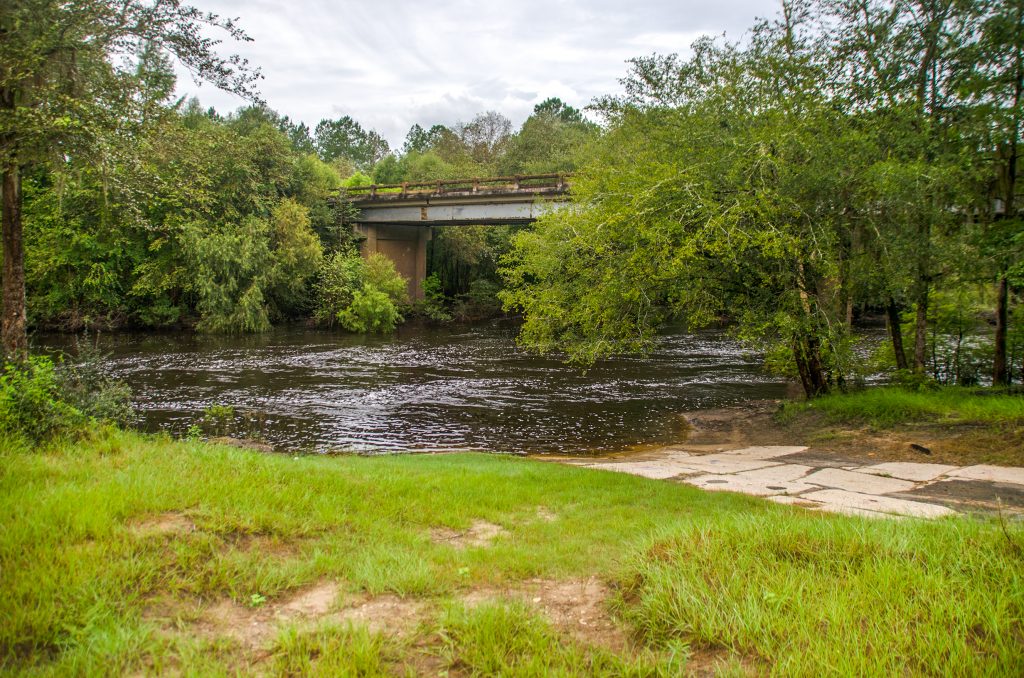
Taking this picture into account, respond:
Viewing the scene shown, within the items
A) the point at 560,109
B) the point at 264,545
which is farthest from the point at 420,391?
the point at 560,109

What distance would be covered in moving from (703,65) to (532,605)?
14694mm

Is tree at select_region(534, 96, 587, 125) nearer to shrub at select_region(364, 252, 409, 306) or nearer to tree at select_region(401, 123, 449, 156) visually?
tree at select_region(401, 123, 449, 156)

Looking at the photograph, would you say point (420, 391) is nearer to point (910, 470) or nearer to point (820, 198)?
point (820, 198)

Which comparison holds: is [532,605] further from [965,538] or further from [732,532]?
[965,538]

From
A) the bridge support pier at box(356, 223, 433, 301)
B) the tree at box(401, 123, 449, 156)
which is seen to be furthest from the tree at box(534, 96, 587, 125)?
the bridge support pier at box(356, 223, 433, 301)

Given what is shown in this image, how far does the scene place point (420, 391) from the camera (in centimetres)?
2008

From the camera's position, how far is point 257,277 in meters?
31.8

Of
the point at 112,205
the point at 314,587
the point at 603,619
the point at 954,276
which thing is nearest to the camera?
the point at 603,619

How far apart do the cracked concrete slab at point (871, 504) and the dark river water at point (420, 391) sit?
6.24 meters

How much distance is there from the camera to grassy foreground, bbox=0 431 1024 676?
9.97 ft

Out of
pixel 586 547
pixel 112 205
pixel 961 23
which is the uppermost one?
pixel 961 23

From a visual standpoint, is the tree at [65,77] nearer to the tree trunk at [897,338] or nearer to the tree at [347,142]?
the tree trunk at [897,338]

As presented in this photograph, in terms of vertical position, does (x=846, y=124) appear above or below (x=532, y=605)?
above

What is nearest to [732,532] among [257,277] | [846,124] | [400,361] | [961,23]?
[846,124]
